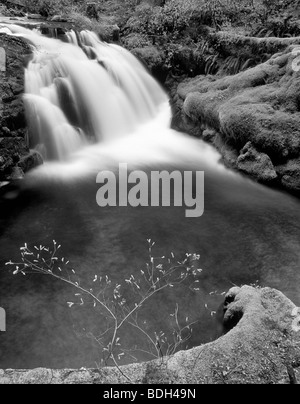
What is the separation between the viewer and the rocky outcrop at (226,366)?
2.68m

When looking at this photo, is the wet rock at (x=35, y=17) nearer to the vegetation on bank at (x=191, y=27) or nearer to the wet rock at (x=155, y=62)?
the vegetation on bank at (x=191, y=27)

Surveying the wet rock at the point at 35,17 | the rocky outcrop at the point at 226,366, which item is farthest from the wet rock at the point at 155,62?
the rocky outcrop at the point at 226,366

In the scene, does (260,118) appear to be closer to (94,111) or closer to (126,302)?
(94,111)

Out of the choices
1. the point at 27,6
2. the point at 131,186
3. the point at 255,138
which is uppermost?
the point at 27,6

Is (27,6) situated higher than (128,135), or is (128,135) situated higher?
(27,6)

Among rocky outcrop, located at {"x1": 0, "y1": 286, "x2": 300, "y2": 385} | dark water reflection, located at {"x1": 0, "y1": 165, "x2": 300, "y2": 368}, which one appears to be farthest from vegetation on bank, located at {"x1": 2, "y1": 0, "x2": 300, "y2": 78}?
rocky outcrop, located at {"x1": 0, "y1": 286, "x2": 300, "y2": 385}

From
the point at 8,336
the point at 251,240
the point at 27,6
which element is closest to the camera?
the point at 8,336

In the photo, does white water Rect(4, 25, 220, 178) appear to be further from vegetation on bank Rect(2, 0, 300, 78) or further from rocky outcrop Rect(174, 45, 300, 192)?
vegetation on bank Rect(2, 0, 300, 78)

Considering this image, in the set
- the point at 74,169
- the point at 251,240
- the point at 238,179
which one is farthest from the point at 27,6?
the point at 251,240

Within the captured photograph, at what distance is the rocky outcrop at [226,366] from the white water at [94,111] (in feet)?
24.0

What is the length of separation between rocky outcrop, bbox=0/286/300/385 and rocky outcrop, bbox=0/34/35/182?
712 cm
